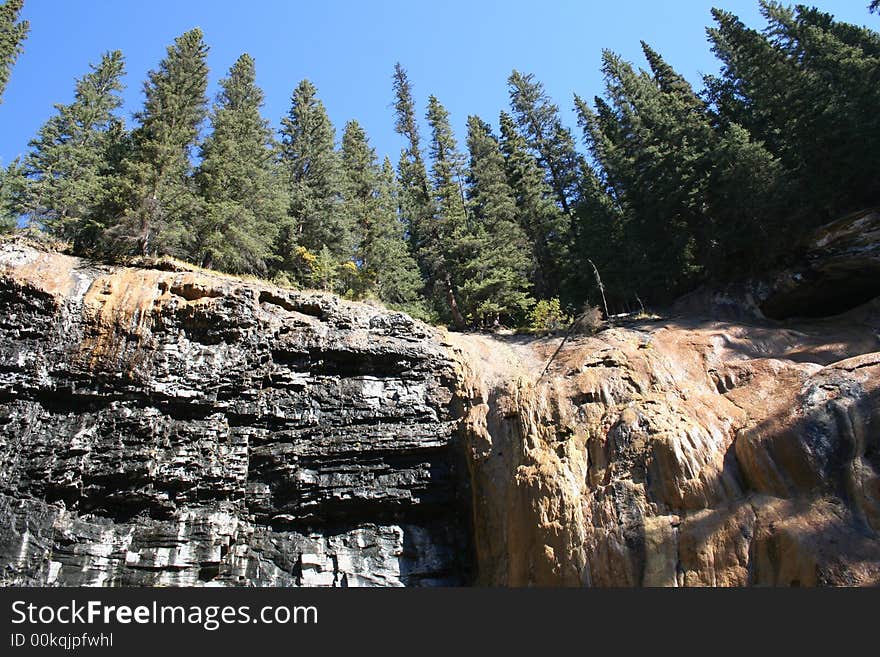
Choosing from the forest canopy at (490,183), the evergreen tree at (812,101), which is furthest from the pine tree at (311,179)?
the evergreen tree at (812,101)

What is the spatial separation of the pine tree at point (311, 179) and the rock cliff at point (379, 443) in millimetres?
11194

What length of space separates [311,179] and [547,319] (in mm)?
16433

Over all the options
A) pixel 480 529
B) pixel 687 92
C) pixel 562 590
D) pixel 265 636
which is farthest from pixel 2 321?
pixel 687 92

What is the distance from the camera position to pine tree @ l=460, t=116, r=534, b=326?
981 inches

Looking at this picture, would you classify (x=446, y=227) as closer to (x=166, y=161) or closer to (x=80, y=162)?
(x=166, y=161)

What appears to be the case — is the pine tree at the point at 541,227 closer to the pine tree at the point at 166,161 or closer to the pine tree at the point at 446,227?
the pine tree at the point at 446,227

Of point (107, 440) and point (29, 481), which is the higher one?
point (107, 440)

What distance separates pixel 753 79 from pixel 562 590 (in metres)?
24.6

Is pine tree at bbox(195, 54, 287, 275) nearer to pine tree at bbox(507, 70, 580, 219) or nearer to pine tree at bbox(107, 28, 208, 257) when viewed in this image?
pine tree at bbox(107, 28, 208, 257)

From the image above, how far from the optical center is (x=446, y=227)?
27.3m

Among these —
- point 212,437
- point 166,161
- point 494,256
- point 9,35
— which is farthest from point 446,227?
point 9,35

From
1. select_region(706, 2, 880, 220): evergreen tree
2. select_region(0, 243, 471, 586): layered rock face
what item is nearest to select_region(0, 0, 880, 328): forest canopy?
select_region(706, 2, 880, 220): evergreen tree

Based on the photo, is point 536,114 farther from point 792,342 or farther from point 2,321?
point 2,321

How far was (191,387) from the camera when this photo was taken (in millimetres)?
14617
